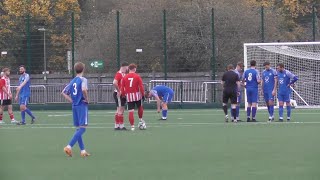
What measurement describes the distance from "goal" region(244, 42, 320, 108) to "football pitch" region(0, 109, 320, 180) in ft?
27.0

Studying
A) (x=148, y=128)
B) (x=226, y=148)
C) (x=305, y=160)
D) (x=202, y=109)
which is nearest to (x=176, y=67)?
(x=202, y=109)

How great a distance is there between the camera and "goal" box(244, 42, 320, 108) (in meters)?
32.1

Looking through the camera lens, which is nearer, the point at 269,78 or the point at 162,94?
the point at 269,78

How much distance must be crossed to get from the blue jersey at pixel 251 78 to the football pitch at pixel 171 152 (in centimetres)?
158

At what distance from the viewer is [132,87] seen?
69.3ft

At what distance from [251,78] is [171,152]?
9688 mm

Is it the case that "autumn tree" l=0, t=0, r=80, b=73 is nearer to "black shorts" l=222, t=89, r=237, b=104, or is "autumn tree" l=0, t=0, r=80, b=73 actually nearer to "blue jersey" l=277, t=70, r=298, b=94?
"black shorts" l=222, t=89, r=237, b=104

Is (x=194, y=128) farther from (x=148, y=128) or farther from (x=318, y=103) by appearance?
(x=318, y=103)

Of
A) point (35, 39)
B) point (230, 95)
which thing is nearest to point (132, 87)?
point (230, 95)

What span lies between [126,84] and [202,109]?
1376 cm

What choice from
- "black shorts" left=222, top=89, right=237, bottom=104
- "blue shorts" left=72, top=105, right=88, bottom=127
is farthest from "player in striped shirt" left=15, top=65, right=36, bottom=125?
"blue shorts" left=72, top=105, right=88, bottom=127

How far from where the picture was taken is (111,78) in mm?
38219

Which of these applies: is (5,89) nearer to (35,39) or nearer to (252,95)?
(252,95)

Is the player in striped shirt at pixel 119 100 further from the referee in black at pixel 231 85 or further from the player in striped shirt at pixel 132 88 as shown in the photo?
the referee in black at pixel 231 85
